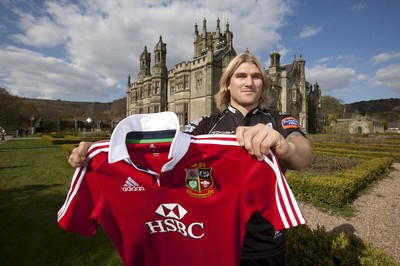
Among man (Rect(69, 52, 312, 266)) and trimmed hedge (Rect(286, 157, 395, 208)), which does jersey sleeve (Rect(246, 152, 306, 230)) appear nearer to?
man (Rect(69, 52, 312, 266))

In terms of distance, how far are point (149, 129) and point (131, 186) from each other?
47 cm

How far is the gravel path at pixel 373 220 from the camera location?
17.2ft

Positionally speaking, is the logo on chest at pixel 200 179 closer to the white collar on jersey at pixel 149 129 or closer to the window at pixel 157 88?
the white collar on jersey at pixel 149 129

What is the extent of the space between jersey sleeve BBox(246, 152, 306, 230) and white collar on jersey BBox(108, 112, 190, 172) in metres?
0.54

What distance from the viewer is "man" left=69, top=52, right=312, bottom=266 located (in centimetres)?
146

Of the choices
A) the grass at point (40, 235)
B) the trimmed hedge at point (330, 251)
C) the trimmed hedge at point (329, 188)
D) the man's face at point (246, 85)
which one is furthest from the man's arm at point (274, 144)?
the trimmed hedge at point (329, 188)

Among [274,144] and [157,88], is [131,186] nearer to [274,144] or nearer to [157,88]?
[274,144]

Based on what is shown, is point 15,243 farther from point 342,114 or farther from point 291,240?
point 342,114

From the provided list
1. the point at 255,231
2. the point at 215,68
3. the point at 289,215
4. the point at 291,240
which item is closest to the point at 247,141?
the point at 289,215

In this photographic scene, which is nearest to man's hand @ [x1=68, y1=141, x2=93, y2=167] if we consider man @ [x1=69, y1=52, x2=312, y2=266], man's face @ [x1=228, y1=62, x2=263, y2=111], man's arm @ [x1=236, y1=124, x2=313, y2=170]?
man @ [x1=69, y1=52, x2=312, y2=266]

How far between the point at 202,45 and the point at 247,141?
40.6 meters

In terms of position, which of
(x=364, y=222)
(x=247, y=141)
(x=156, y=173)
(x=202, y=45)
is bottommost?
(x=364, y=222)

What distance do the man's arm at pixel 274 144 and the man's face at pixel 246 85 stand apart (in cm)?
61

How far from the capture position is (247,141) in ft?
4.78
